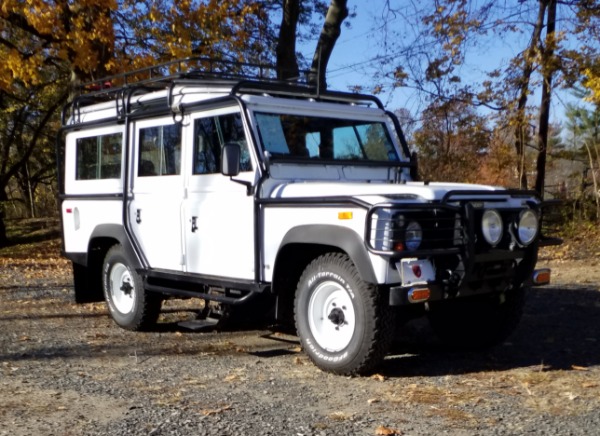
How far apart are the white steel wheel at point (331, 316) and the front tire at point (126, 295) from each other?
258cm

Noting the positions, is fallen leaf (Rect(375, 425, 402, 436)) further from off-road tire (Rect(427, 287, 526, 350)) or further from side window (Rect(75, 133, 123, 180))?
side window (Rect(75, 133, 123, 180))

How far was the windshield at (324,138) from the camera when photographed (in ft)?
22.2

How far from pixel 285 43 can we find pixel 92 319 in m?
9.06

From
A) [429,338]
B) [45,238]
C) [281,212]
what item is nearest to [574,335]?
[429,338]

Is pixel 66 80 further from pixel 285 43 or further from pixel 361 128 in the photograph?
pixel 361 128

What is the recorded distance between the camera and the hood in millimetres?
5508

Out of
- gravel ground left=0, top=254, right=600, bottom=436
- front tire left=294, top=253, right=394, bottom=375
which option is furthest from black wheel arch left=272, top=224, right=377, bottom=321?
gravel ground left=0, top=254, right=600, bottom=436

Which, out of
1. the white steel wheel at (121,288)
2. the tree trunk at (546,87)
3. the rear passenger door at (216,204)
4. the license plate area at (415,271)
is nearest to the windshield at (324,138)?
the rear passenger door at (216,204)

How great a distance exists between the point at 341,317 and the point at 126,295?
11.1 feet

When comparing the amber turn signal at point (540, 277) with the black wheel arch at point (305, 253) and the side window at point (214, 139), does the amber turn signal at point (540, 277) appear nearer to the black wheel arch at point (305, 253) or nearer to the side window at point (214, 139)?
the black wheel arch at point (305, 253)

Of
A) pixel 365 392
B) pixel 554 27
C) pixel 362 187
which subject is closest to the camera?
pixel 365 392

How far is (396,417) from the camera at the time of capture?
4.75 metres

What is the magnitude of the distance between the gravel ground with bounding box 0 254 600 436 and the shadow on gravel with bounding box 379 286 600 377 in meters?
0.02

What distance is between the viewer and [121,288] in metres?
8.41
